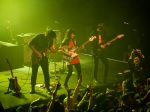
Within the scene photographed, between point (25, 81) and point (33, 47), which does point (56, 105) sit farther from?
point (25, 81)

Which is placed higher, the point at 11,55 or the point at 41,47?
the point at 41,47

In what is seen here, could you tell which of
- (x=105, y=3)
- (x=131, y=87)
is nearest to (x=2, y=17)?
(x=105, y=3)

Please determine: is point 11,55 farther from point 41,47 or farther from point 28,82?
point 41,47

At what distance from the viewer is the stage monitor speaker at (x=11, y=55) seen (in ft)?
50.0

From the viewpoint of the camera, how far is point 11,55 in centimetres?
1562

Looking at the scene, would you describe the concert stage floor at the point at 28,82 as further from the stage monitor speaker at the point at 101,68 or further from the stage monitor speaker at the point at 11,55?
the stage monitor speaker at the point at 11,55

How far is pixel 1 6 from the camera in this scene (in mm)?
20562

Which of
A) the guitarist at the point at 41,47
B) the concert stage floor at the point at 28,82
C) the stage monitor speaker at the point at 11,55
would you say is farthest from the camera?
the stage monitor speaker at the point at 11,55

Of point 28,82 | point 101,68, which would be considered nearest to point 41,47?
point 28,82

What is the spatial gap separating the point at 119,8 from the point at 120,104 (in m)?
10.9

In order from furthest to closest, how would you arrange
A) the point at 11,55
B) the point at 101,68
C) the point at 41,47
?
the point at 101,68 < the point at 11,55 < the point at 41,47

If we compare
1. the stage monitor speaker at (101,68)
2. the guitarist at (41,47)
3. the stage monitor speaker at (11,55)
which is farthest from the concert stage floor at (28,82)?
the guitarist at (41,47)

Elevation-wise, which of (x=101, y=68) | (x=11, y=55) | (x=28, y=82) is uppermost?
(x=11, y=55)

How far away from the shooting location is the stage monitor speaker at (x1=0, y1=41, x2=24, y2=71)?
50.0 feet
